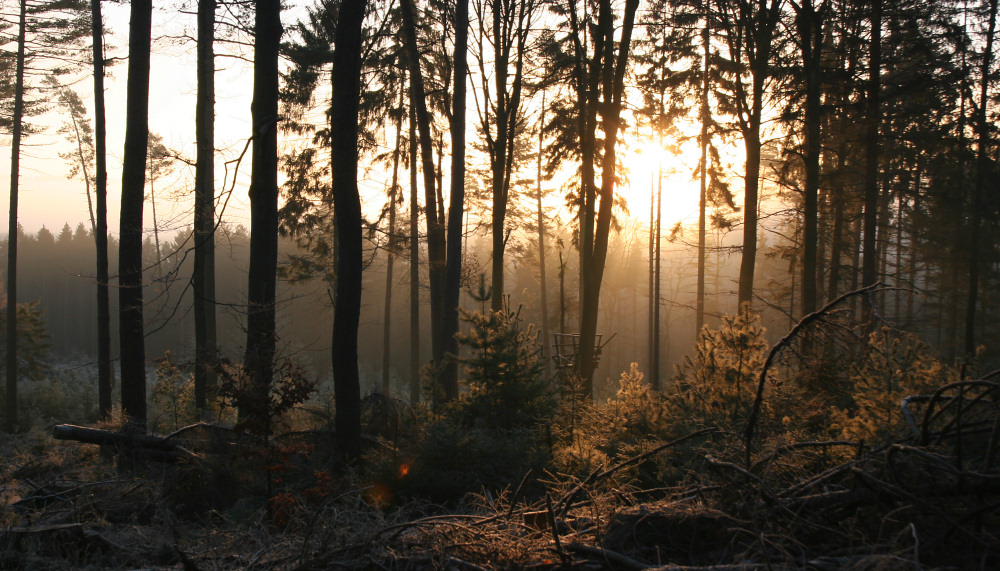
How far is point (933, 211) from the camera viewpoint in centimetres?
1909

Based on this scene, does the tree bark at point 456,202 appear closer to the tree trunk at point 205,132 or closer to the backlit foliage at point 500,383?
the backlit foliage at point 500,383

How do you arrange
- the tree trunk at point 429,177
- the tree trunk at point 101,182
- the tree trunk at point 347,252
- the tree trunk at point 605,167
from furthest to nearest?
the tree trunk at point 101,182 < the tree trunk at point 429,177 < the tree trunk at point 605,167 < the tree trunk at point 347,252

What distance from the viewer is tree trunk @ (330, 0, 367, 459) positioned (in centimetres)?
786

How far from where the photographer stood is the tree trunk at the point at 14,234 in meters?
18.5

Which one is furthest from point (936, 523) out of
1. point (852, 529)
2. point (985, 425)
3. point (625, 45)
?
point (625, 45)

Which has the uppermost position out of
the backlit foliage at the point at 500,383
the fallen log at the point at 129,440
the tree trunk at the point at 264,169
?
the tree trunk at the point at 264,169

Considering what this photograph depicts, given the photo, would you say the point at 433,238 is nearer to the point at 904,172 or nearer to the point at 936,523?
the point at 936,523

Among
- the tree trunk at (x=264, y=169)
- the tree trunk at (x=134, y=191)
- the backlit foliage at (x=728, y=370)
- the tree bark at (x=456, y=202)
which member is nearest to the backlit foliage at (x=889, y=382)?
the backlit foliage at (x=728, y=370)

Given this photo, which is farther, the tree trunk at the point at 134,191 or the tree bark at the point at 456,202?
the tree bark at the point at 456,202

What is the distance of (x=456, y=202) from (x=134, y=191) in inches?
247

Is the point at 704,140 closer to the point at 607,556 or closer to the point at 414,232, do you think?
the point at 414,232

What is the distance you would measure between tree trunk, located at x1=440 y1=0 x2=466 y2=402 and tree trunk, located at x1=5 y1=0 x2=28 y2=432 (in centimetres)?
1639

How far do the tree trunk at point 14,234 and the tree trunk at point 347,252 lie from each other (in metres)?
17.6

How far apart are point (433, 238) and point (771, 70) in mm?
9852
